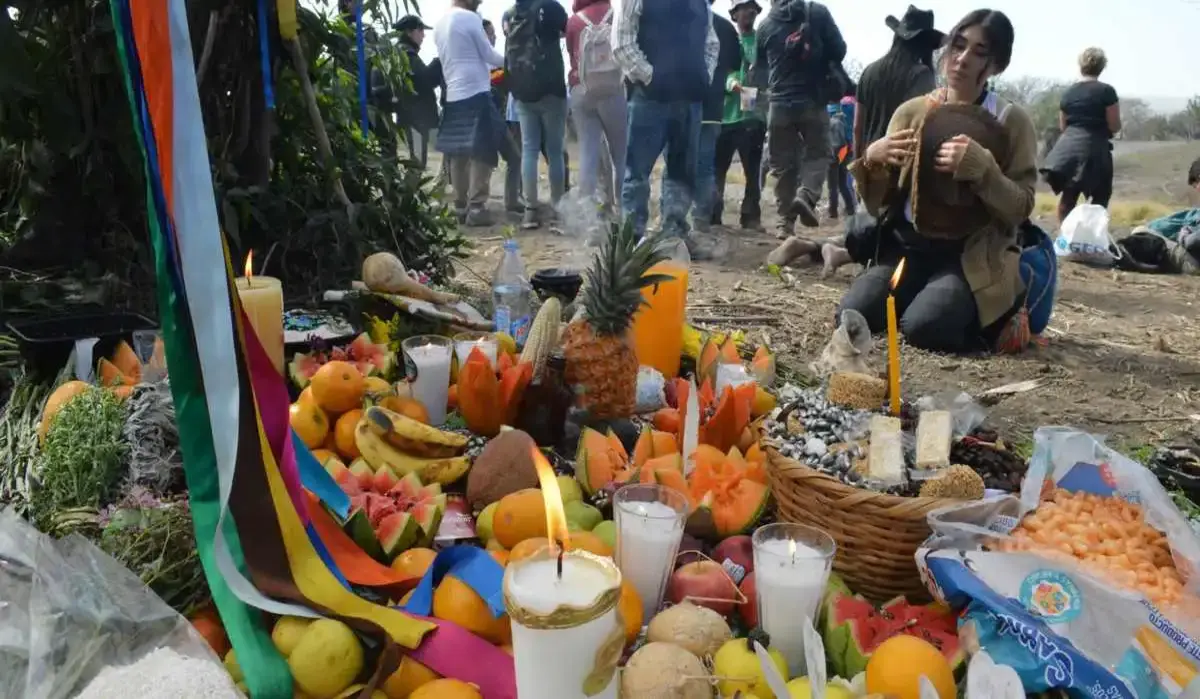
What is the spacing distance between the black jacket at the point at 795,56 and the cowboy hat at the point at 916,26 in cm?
128

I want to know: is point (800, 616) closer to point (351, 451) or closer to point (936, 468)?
point (936, 468)

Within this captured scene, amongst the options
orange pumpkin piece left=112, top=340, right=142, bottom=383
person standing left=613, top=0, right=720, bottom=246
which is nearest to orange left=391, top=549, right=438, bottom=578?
orange pumpkin piece left=112, top=340, right=142, bottom=383

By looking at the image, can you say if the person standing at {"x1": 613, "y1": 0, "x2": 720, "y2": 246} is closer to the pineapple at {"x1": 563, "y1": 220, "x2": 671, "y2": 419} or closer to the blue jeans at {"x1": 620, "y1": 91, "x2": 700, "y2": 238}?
the blue jeans at {"x1": 620, "y1": 91, "x2": 700, "y2": 238}

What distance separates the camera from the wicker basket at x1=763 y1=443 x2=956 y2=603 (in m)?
1.74

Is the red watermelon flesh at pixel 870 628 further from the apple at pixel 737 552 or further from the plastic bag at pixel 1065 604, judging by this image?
the apple at pixel 737 552

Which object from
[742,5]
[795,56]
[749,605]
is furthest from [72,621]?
[742,5]

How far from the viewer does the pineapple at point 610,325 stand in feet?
7.44

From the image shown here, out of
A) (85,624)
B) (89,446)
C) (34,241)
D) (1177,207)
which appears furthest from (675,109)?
(1177,207)

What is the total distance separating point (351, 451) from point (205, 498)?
0.76 m

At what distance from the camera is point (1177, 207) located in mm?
11336

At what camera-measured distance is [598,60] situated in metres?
6.63

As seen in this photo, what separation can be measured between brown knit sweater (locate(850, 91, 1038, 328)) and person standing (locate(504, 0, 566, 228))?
388 centimetres

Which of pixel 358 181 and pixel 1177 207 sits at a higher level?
pixel 358 181

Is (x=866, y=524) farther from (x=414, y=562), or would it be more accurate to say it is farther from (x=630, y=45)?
(x=630, y=45)
